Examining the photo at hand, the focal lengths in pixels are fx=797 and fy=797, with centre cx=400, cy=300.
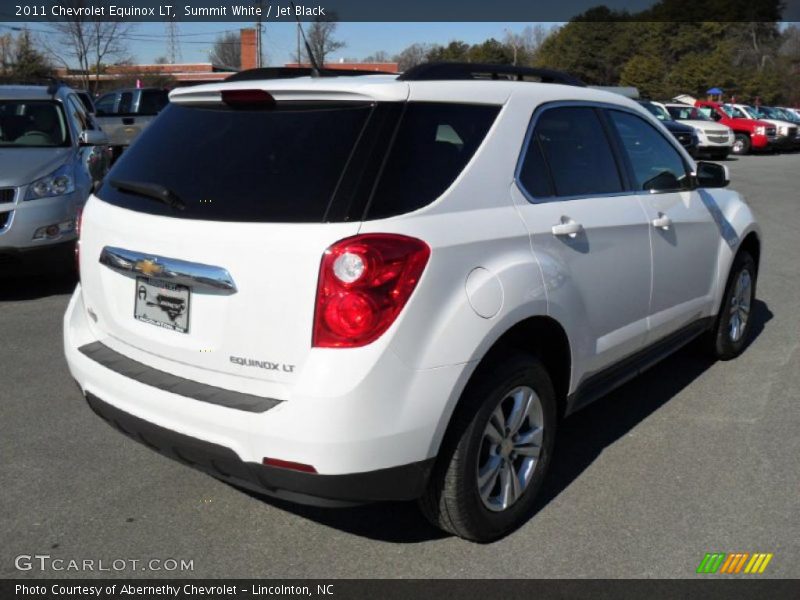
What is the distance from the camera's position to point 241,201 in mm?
2828

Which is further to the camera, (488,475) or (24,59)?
(24,59)

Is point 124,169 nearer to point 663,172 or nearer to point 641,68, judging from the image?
point 663,172

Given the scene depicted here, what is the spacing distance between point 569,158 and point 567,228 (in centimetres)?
45

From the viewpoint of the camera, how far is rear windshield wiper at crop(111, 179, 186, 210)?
2975mm

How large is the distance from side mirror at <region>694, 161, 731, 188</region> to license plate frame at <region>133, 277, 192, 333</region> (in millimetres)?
3381

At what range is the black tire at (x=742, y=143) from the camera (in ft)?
98.9

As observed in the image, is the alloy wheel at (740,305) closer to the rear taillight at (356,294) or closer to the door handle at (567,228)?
the door handle at (567,228)

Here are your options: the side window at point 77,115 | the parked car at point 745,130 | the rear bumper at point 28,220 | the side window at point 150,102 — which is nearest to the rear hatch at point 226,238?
the rear bumper at point 28,220

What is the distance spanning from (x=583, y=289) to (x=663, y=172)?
1.39m

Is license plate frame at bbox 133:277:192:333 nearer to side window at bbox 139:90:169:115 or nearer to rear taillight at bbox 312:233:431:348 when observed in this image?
rear taillight at bbox 312:233:431:348

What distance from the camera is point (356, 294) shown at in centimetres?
259

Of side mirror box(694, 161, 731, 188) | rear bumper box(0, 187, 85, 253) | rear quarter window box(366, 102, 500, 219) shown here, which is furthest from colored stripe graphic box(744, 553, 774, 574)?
rear bumper box(0, 187, 85, 253)

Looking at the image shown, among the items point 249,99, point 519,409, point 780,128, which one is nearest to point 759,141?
point 780,128
